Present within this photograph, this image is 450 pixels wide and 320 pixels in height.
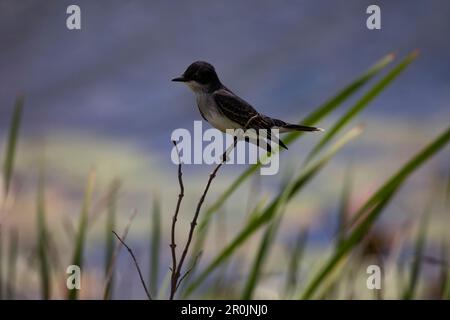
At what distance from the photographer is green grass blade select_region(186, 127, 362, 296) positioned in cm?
190

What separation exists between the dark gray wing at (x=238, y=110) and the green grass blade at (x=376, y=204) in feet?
1.25

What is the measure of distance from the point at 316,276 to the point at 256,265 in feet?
0.62

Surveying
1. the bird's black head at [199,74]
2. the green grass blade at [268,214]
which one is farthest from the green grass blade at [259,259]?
the bird's black head at [199,74]

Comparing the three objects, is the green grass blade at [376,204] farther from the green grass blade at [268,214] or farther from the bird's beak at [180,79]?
the bird's beak at [180,79]

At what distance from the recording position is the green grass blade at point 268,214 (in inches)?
74.9

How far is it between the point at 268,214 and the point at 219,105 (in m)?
0.45

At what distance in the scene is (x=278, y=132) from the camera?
2.03 meters

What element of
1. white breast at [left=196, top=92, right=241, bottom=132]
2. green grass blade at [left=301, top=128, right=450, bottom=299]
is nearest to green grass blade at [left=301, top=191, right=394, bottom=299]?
green grass blade at [left=301, top=128, right=450, bottom=299]

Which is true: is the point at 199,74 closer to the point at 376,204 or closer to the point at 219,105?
the point at 219,105

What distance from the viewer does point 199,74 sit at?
83.8 inches

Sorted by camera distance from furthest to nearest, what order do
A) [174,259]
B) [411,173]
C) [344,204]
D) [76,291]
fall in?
[344,204], [76,291], [411,173], [174,259]
